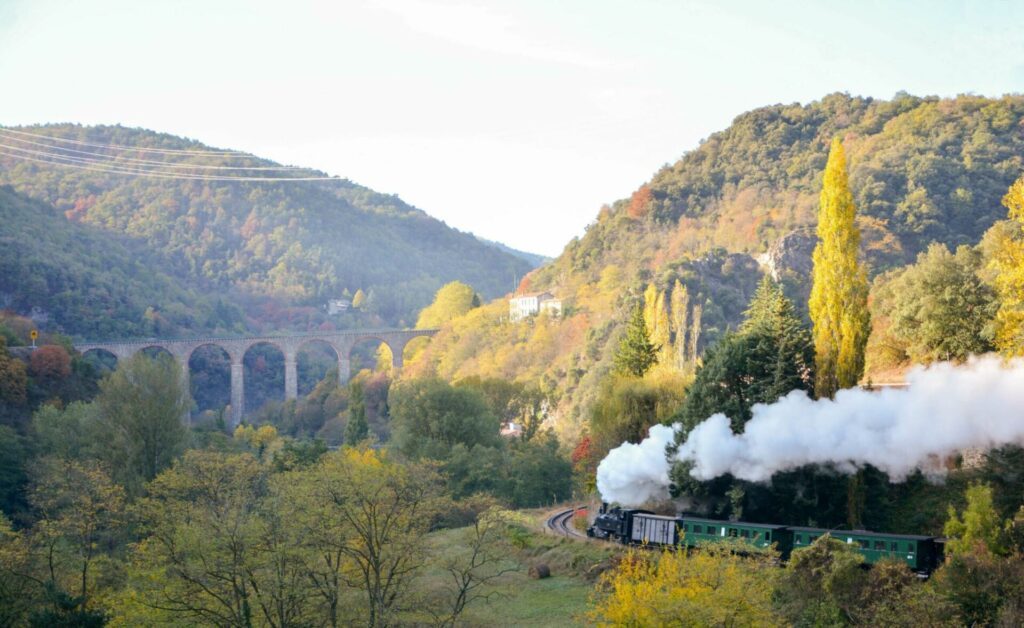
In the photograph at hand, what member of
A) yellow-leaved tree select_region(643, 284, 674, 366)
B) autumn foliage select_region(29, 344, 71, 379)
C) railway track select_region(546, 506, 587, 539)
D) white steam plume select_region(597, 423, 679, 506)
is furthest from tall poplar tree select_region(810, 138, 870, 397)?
autumn foliage select_region(29, 344, 71, 379)

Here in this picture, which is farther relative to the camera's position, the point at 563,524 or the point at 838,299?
the point at 563,524

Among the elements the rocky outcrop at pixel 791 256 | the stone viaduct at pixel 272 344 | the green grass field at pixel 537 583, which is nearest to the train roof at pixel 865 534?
the green grass field at pixel 537 583

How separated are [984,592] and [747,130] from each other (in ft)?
273

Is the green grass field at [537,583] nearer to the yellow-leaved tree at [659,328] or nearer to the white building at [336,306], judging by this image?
the yellow-leaved tree at [659,328]

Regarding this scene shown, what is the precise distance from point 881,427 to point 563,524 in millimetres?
13776

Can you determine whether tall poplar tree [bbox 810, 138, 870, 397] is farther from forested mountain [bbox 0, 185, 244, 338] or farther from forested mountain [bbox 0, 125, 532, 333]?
forested mountain [bbox 0, 125, 532, 333]

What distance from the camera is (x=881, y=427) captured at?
25734 mm

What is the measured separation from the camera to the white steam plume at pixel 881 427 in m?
24.4

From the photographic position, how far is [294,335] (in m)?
103

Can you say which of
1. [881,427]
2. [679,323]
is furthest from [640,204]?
[881,427]

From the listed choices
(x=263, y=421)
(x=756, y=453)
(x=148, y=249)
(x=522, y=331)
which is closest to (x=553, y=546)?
(x=756, y=453)

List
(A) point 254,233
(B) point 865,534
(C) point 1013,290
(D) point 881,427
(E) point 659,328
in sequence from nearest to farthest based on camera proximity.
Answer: (B) point 865,534, (D) point 881,427, (C) point 1013,290, (E) point 659,328, (A) point 254,233

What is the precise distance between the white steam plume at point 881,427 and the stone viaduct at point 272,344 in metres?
65.6

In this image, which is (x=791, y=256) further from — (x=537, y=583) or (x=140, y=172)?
(x=140, y=172)
